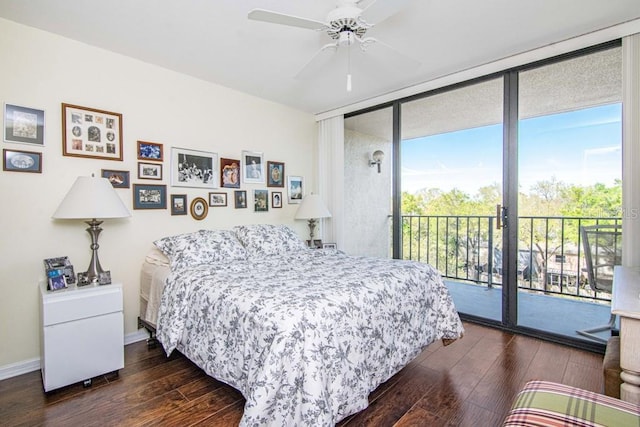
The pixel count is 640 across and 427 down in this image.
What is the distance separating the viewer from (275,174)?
12.5 ft

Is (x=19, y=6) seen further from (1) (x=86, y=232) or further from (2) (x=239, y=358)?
(2) (x=239, y=358)

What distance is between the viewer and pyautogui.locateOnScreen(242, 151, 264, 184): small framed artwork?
351 cm

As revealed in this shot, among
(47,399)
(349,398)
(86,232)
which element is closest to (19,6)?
(86,232)

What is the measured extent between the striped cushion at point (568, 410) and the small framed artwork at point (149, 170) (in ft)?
9.76

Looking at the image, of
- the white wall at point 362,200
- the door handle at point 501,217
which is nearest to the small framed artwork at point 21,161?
the white wall at point 362,200

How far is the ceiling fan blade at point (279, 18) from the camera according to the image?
5.29ft

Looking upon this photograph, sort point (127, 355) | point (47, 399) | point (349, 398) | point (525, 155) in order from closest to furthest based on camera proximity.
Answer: point (349, 398) < point (47, 399) < point (127, 355) < point (525, 155)

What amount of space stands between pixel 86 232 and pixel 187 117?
138cm

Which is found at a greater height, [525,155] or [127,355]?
[525,155]

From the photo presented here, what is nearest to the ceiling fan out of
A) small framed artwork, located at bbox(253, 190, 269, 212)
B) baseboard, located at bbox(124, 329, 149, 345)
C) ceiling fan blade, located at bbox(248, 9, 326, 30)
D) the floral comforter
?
ceiling fan blade, located at bbox(248, 9, 326, 30)

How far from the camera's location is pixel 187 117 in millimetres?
3041

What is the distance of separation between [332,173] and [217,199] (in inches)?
→ 61.9

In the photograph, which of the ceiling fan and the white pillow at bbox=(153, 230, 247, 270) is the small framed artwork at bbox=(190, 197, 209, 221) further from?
the ceiling fan

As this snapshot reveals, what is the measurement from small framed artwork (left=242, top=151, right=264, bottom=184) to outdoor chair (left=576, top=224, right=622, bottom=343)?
10.5 ft
